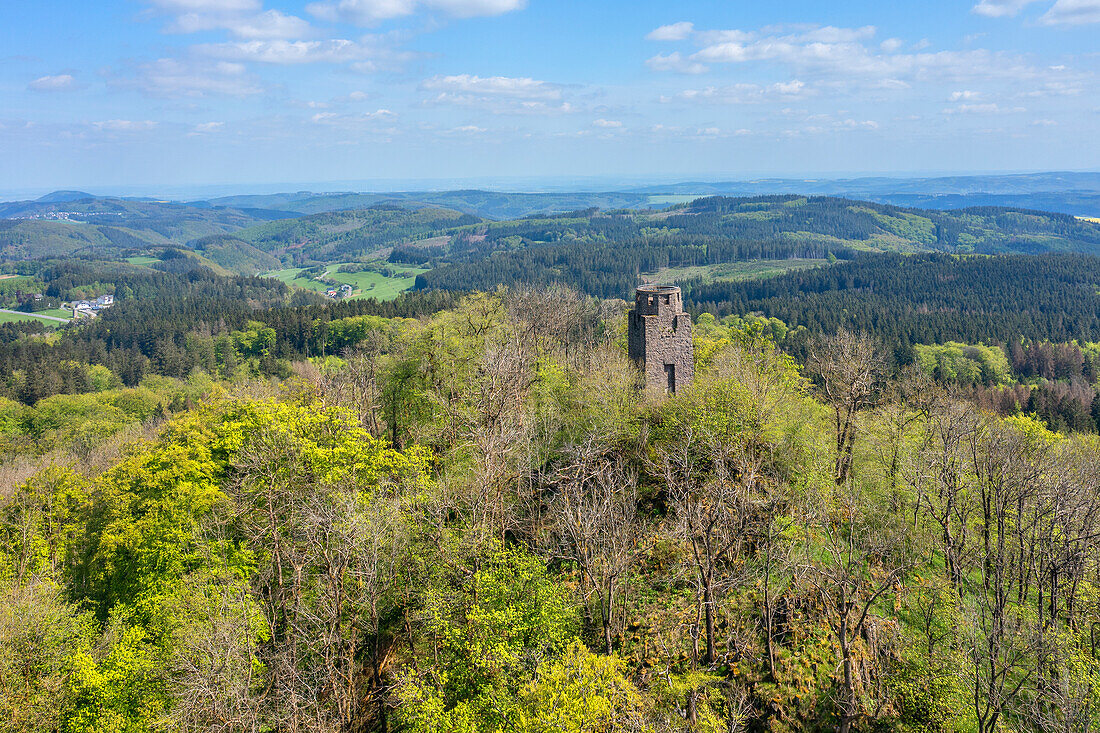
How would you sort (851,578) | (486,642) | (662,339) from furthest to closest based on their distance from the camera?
(662,339)
(851,578)
(486,642)

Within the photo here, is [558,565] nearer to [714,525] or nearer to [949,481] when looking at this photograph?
[714,525]

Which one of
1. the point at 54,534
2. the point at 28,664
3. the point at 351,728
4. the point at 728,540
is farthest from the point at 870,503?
the point at 54,534

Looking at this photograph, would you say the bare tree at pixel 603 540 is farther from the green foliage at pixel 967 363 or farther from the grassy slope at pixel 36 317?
the grassy slope at pixel 36 317

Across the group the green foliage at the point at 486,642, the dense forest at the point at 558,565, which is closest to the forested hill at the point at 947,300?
the dense forest at the point at 558,565

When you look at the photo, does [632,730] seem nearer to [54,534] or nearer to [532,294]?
[54,534]

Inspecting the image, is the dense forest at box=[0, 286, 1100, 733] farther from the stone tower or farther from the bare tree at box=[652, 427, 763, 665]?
the stone tower

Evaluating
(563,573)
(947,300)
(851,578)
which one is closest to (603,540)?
(563,573)
